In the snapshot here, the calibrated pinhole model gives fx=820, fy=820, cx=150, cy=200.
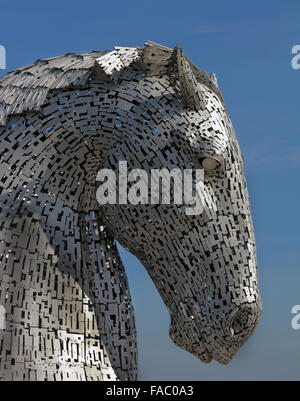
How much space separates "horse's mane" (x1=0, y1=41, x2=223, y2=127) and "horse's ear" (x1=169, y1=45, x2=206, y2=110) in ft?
0.33

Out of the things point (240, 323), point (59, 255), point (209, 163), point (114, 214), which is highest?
point (209, 163)

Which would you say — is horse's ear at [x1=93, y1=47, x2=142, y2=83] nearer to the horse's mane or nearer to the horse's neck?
the horse's mane

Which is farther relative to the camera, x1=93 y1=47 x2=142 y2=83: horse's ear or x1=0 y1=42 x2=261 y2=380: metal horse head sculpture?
x1=93 y1=47 x2=142 y2=83: horse's ear

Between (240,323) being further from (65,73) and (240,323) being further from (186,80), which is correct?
(65,73)

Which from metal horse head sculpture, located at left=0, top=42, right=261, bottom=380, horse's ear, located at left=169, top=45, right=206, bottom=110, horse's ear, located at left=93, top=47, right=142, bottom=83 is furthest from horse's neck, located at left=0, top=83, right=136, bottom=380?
horse's ear, located at left=169, top=45, right=206, bottom=110

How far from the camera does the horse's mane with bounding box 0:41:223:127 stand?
5.28m

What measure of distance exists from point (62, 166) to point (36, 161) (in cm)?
17

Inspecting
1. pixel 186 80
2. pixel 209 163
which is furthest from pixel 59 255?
pixel 186 80

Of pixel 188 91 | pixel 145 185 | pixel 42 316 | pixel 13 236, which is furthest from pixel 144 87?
pixel 42 316

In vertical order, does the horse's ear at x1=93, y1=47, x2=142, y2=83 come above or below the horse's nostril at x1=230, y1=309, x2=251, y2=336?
above

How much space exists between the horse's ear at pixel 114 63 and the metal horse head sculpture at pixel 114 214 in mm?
13

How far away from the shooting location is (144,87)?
5352mm

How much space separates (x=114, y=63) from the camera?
5395 millimetres

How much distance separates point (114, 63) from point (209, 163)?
91 cm
